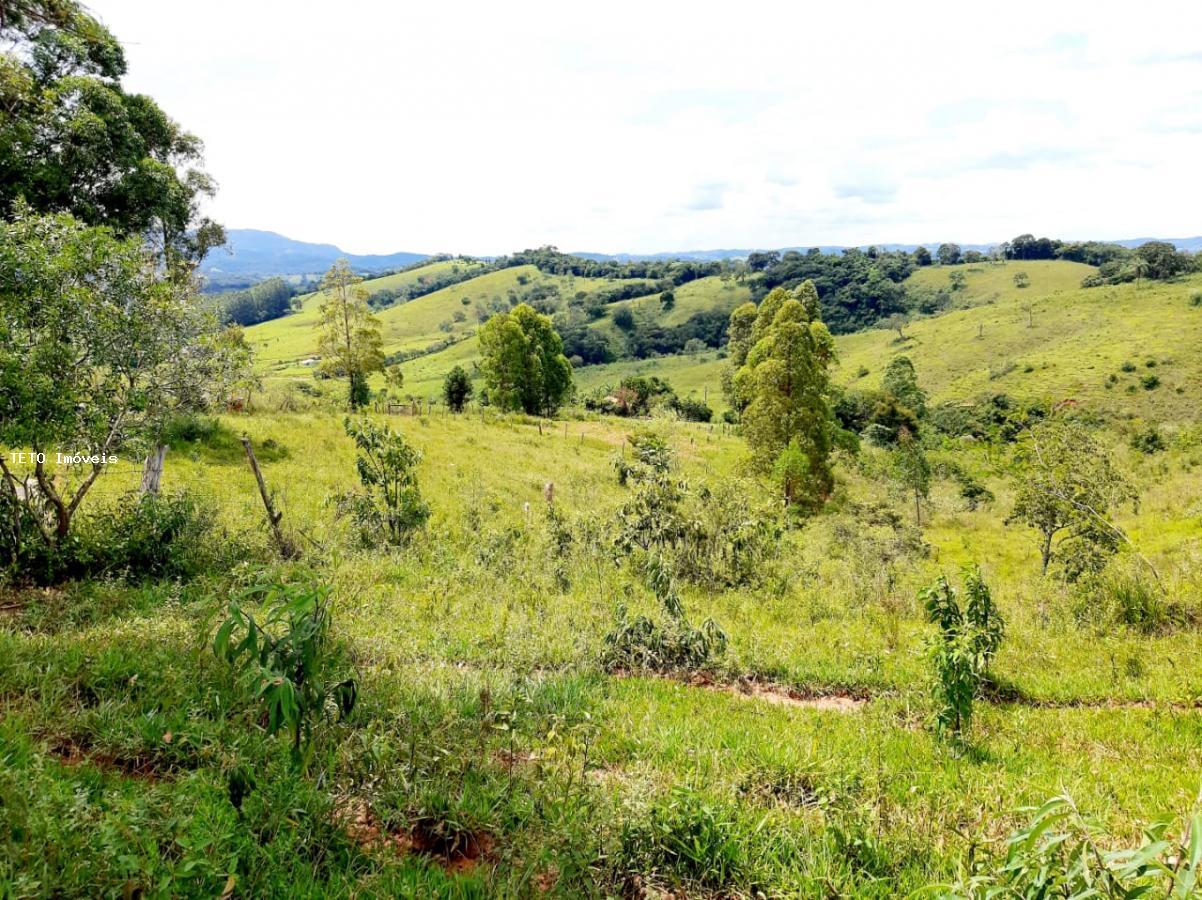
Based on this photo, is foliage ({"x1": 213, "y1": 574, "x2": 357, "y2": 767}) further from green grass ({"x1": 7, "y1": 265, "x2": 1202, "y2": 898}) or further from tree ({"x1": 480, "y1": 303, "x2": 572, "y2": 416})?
tree ({"x1": 480, "y1": 303, "x2": 572, "y2": 416})

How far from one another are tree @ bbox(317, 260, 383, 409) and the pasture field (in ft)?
80.8

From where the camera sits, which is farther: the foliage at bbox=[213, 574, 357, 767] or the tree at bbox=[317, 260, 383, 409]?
the tree at bbox=[317, 260, 383, 409]

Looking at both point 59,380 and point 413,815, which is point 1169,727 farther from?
point 59,380

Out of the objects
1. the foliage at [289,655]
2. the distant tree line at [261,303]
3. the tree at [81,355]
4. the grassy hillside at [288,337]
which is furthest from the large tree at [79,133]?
the distant tree line at [261,303]

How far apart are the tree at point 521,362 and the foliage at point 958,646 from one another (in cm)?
4050

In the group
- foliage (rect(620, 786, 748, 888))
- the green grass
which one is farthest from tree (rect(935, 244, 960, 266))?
foliage (rect(620, 786, 748, 888))

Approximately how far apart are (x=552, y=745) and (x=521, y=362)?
42.5 meters

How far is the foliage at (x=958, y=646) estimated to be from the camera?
540 centimetres

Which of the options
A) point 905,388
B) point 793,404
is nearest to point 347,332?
point 793,404

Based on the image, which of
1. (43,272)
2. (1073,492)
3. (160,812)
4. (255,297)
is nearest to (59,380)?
(43,272)

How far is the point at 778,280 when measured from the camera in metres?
159

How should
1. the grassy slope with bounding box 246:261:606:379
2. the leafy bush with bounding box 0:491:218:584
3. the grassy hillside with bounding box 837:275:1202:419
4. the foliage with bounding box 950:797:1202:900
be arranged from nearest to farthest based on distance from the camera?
the foliage with bounding box 950:797:1202:900, the leafy bush with bounding box 0:491:218:584, the grassy hillside with bounding box 837:275:1202:419, the grassy slope with bounding box 246:261:606:379

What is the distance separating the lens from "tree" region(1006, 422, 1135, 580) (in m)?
11.6

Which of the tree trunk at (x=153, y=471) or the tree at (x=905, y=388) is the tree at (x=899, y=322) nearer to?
the tree at (x=905, y=388)
